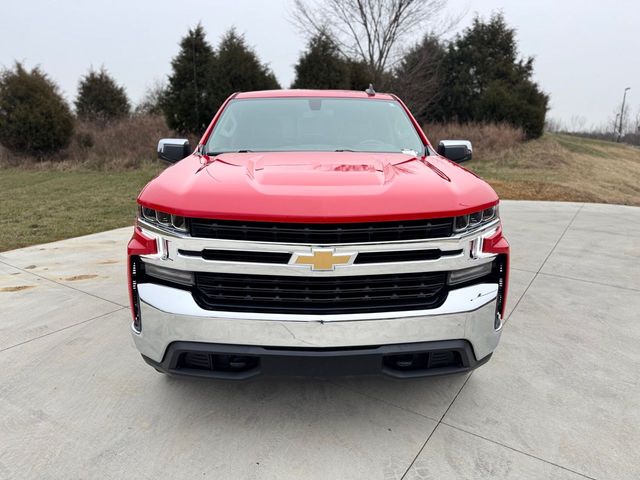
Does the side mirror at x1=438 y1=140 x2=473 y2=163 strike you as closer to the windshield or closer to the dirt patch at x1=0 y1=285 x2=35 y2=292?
the windshield

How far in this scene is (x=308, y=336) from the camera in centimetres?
202

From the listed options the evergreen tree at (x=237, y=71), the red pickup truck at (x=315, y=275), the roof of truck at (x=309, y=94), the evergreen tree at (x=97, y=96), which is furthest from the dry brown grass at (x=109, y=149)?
the red pickup truck at (x=315, y=275)

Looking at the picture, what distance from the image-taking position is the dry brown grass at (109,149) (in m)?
17.2

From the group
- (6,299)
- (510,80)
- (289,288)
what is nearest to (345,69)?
(510,80)

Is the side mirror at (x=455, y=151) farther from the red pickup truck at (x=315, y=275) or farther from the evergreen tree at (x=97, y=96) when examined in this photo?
the evergreen tree at (x=97, y=96)

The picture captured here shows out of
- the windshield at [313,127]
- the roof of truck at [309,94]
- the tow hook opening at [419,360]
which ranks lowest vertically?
the tow hook opening at [419,360]

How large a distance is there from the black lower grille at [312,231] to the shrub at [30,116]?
792 inches

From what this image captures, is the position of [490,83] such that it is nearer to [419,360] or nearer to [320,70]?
[320,70]

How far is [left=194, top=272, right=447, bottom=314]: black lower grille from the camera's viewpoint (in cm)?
205

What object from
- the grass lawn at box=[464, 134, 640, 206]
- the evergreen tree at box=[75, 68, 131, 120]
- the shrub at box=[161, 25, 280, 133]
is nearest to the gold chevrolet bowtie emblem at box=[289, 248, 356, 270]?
the grass lawn at box=[464, 134, 640, 206]

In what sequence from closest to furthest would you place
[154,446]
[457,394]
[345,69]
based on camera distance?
[154,446] → [457,394] → [345,69]

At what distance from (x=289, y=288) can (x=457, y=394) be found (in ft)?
4.33

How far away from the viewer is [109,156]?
17.7 metres

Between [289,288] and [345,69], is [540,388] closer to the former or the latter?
[289,288]
